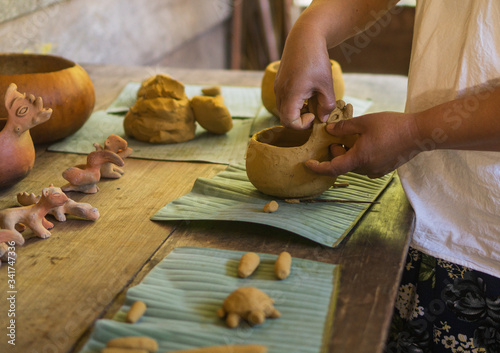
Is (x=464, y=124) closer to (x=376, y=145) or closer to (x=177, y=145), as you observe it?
(x=376, y=145)

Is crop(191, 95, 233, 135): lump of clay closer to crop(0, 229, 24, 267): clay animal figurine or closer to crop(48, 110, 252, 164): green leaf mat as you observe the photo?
crop(48, 110, 252, 164): green leaf mat

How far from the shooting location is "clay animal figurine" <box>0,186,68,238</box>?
88 cm

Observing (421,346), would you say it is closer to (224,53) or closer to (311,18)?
(311,18)

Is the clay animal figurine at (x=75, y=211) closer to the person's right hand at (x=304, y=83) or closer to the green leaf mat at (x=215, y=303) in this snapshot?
the green leaf mat at (x=215, y=303)

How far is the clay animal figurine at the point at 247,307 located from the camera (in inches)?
25.9

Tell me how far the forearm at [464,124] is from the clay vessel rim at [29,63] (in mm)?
984

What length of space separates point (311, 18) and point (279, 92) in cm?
17

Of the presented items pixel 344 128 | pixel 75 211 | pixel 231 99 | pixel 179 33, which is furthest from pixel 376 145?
pixel 179 33

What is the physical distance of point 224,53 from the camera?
4594 millimetres

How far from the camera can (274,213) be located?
0.94 metres

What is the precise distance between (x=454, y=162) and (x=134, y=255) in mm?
595

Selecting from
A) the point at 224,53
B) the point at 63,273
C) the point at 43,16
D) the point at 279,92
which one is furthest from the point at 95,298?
the point at 224,53

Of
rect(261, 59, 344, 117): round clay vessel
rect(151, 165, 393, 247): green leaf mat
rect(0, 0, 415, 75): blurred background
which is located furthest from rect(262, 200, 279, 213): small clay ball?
rect(0, 0, 415, 75): blurred background

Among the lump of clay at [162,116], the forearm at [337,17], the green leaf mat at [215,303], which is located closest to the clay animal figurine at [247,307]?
the green leaf mat at [215,303]
